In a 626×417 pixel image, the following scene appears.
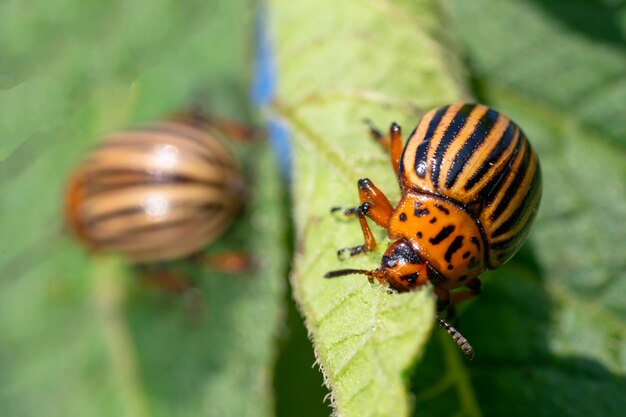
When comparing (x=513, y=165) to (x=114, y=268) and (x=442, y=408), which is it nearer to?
(x=442, y=408)

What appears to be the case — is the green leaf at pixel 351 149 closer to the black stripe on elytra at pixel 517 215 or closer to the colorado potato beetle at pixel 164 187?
the black stripe on elytra at pixel 517 215

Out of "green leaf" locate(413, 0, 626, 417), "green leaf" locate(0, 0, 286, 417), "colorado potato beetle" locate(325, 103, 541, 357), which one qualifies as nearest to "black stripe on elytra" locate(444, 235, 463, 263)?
"colorado potato beetle" locate(325, 103, 541, 357)

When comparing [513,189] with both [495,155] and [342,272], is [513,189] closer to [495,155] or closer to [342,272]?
[495,155]

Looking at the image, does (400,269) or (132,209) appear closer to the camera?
(400,269)

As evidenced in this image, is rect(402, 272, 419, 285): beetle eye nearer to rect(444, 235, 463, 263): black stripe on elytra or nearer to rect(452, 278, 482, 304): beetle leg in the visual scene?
rect(444, 235, 463, 263): black stripe on elytra

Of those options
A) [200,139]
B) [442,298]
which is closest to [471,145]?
[442,298]

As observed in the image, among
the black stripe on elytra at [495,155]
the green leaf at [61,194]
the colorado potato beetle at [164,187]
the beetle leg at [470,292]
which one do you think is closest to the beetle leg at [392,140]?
the black stripe on elytra at [495,155]
